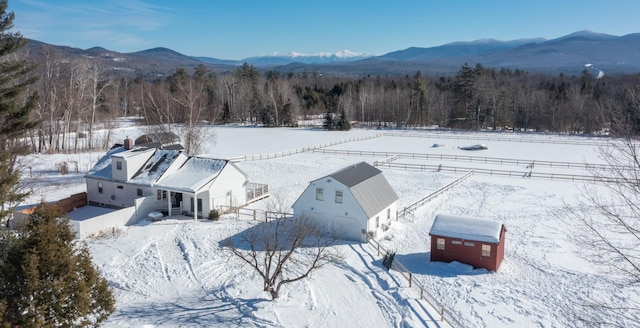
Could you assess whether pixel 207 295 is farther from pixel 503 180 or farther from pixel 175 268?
pixel 503 180

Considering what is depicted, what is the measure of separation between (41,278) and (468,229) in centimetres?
1735

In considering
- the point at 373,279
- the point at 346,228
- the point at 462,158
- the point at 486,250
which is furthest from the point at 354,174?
the point at 462,158

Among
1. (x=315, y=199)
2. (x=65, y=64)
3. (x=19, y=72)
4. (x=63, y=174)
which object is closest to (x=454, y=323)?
(x=315, y=199)

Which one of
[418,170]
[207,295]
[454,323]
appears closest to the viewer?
[454,323]

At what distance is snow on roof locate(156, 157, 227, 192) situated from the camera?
26.6m

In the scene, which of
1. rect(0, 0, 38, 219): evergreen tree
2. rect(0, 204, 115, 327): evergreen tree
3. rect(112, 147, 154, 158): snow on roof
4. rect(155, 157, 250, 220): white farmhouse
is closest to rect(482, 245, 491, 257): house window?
rect(155, 157, 250, 220): white farmhouse

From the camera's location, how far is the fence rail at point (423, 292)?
15783 mm

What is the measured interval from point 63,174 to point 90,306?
3088cm

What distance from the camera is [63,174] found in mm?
38281

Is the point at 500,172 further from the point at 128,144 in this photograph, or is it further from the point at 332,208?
the point at 128,144

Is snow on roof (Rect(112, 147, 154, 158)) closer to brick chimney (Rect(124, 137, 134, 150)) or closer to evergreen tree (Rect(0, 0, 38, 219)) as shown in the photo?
brick chimney (Rect(124, 137, 134, 150))

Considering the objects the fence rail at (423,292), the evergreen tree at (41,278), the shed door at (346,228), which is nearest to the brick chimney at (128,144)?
the shed door at (346,228)

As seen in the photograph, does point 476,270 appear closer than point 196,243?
Yes

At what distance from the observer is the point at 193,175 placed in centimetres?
2772
